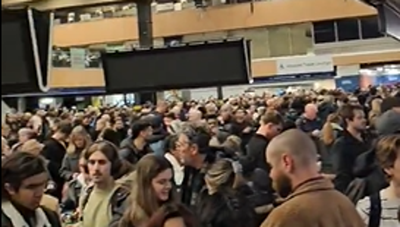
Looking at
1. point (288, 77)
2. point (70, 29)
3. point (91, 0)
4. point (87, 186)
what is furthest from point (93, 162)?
point (70, 29)

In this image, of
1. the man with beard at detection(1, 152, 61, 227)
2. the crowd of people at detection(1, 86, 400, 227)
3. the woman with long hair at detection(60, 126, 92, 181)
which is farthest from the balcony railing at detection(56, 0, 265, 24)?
the man with beard at detection(1, 152, 61, 227)

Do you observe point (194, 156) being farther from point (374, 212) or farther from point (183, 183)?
point (374, 212)

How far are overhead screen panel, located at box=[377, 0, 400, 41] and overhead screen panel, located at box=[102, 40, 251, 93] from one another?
4.14 meters

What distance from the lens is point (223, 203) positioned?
431 centimetres

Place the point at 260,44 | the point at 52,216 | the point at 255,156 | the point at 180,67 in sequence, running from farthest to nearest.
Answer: the point at 260,44
the point at 180,67
the point at 255,156
the point at 52,216

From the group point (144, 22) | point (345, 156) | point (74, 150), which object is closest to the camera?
point (345, 156)

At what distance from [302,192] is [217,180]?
1.18 metres

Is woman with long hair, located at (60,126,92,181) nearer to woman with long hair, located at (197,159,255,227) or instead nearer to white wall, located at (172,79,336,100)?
woman with long hair, located at (197,159,255,227)

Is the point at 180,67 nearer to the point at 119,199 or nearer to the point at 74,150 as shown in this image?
the point at 74,150

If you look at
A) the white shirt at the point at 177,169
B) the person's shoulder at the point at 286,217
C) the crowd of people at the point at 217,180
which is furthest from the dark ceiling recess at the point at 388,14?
the person's shoulder at the point at 286,217

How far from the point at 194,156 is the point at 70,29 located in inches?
833

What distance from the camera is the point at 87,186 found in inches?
211

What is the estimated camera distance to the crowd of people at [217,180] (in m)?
3.39

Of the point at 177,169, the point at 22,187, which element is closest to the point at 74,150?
the point at 177,169
